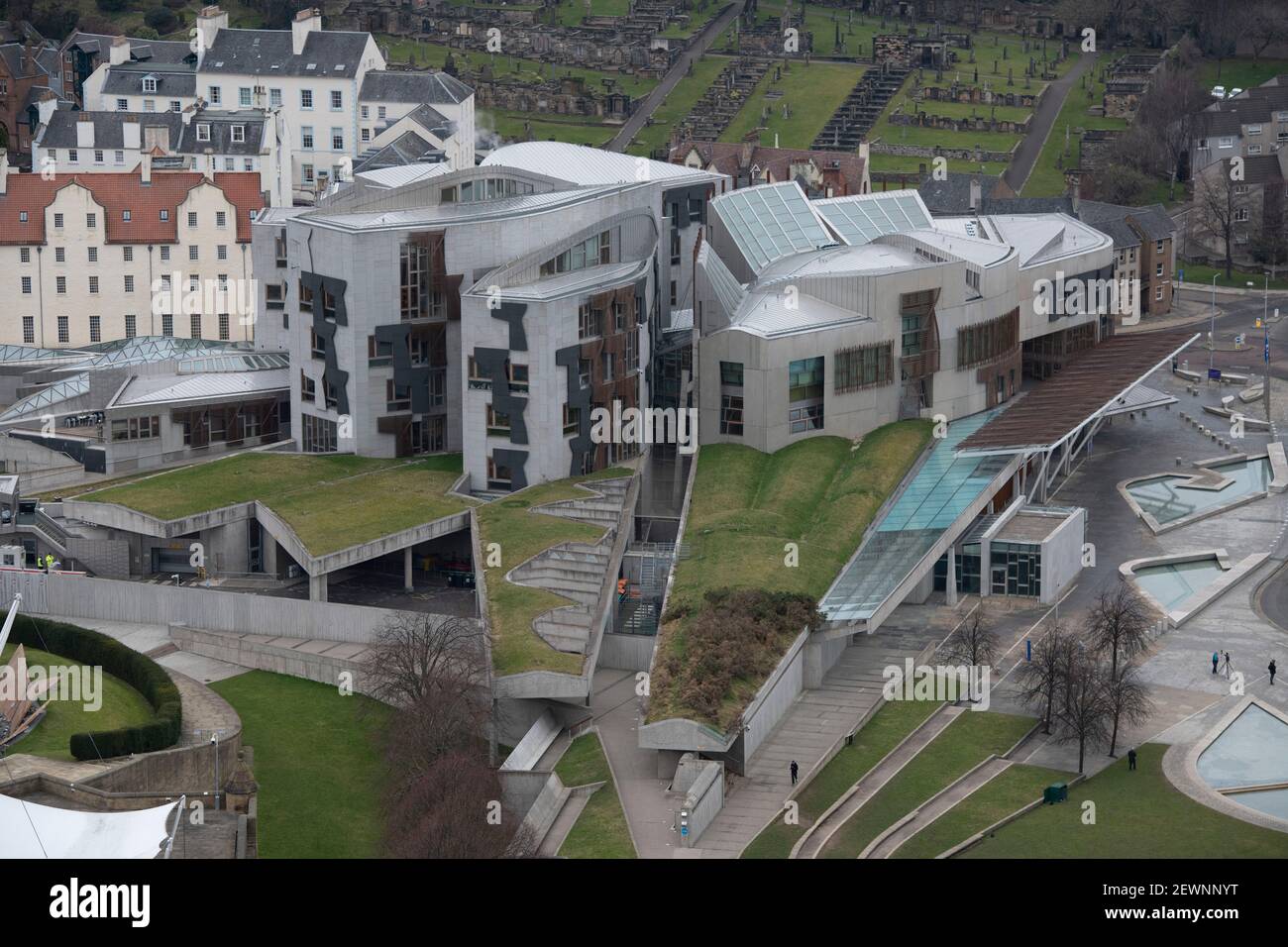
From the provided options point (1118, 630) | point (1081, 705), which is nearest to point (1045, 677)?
point (1081, 705)

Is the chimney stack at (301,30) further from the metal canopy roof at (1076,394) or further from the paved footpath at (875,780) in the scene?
the paved footpath at (875,780)

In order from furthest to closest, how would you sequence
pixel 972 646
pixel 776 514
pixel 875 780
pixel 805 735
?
pixel 776 514 < pixel 972 646 < pixel 805 735 < pixel 875 780

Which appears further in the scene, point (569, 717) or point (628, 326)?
point (628, 326)

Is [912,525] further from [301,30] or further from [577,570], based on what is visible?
[301,30]

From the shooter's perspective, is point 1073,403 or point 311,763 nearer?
point 311,763

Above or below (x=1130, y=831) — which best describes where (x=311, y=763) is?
above

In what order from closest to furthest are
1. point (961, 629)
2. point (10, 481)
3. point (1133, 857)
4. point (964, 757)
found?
point (1133, 857) < point (964, 757) < point (961, 629) < point (10, 481)
